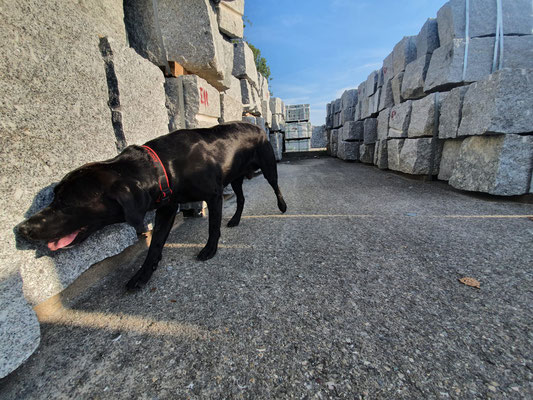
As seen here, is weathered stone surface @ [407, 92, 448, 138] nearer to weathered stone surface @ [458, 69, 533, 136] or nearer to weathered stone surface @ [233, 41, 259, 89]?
weathered stone surface @ [458, 69, 533, 136]

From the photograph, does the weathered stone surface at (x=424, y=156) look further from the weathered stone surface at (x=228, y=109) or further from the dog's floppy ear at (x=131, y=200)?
the dog's floppy ear at (x=131, y=200)

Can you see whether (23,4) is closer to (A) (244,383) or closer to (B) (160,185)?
(B) (160,185)

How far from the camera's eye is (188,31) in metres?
2.56

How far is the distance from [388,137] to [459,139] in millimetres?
2537

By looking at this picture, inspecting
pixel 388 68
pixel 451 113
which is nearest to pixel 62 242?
pixel 451 113

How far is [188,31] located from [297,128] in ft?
47.3

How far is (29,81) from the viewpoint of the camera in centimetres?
119

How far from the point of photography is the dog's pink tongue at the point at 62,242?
1.25m

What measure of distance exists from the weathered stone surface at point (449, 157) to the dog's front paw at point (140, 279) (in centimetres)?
480

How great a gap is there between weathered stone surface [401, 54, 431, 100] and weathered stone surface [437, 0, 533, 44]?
758 millimetres

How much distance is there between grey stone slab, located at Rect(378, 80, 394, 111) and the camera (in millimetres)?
6664

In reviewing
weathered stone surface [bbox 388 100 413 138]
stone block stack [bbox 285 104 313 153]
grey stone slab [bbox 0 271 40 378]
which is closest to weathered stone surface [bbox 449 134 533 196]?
weathered stone surface [bbox 388 100 413 138]

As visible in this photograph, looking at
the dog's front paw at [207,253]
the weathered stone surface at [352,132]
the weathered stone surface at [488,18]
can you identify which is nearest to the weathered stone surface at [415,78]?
the weathered stone surface at [488,18]

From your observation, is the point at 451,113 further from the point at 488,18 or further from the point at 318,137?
the point at 318,137
